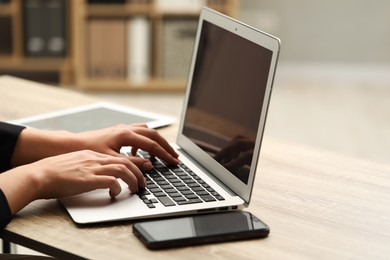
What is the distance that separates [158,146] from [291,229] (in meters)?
0.38

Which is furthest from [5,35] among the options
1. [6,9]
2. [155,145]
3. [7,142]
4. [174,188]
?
[174,188]

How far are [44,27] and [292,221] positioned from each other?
11.2 ft

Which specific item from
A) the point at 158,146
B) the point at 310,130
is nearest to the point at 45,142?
the point at 158,146

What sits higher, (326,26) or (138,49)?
(326,26)

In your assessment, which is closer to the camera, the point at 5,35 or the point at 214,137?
the point at 214,137

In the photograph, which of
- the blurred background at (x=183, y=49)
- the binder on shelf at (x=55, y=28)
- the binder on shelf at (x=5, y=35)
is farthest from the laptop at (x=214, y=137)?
the binder on shelf at (x=5, y=35)

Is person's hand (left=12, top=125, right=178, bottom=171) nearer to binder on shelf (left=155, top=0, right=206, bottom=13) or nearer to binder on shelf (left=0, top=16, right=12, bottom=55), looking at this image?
binder on shelf (left=155, top=0, right=206, bottom=13)

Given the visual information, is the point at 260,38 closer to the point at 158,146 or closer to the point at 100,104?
the point at 158,146

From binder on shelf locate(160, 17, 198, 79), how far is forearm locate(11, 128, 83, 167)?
116 inches

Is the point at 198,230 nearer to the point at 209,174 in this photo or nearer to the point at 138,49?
the point at 209,174

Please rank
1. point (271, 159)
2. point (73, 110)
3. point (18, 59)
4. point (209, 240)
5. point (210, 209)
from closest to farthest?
point (209, 240) → point (210, 209) → point (271, 159) → point (73, 110) → point (18, 59)

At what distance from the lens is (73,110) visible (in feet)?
6.21

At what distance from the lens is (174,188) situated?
4.56ft

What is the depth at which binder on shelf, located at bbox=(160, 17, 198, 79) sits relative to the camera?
4477mm
